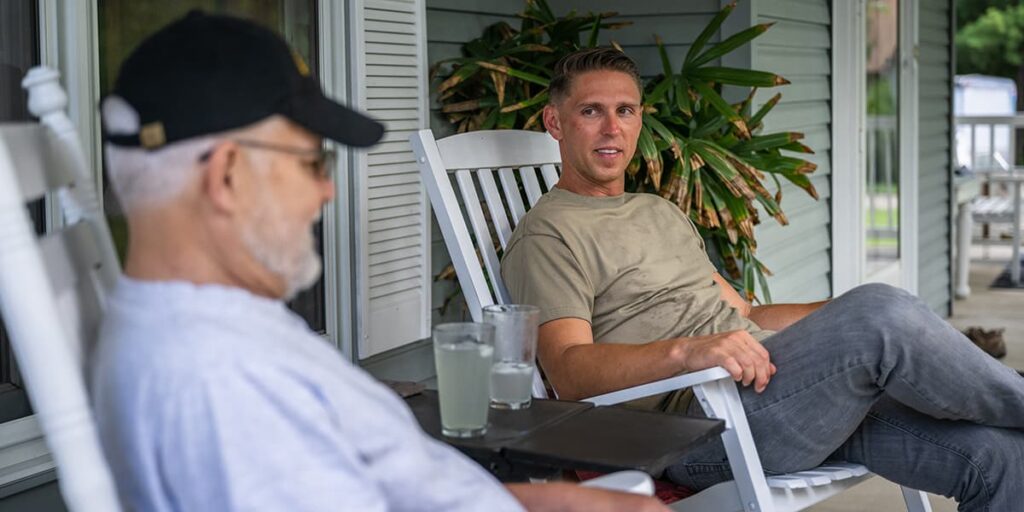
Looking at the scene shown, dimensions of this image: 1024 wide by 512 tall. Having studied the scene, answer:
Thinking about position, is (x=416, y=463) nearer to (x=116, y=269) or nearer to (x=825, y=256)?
(x=116, y=269)

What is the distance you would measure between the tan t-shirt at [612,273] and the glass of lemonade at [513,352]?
512mm

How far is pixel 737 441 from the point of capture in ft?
7.47

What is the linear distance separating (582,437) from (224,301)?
740 mm

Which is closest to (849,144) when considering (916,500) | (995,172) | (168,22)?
(916,500)

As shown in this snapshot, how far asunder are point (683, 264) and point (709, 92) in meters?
0.87

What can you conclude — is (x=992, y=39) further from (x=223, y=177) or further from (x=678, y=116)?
(x=223, y=177)

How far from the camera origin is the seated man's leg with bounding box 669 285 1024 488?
2.26 metres

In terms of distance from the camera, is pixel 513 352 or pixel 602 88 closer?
pixel 513 352

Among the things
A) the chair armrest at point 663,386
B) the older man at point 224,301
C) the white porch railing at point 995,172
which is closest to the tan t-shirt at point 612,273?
the chair armrest at point 663,386

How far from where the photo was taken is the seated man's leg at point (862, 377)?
7.43 ft

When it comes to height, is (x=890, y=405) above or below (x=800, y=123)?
below

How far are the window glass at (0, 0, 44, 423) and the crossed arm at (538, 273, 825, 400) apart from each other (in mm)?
1023

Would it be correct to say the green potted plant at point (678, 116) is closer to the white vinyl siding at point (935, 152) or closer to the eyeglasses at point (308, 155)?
the eyeglasses at point (308, 155)

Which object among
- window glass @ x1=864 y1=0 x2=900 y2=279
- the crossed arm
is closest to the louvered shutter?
the crossed arm
